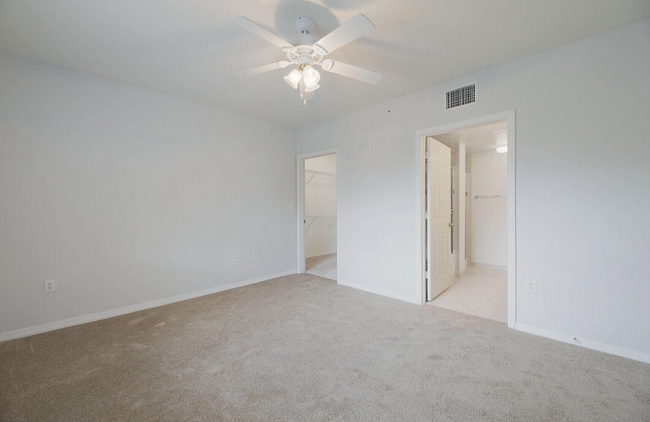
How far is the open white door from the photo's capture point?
3.31 metres

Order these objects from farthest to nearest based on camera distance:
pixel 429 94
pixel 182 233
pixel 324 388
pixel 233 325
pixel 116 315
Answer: pixel 182 233 → pixel 429 94 → pixel 116 315 → pixel 233 325 → pixel 324 388

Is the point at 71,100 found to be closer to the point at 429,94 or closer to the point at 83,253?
the point at 83,253

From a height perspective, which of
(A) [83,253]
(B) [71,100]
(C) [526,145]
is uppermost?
(B) [71,100]

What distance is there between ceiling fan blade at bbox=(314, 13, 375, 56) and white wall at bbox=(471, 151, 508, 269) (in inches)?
188

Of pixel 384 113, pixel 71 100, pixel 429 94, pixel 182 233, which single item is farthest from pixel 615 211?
pixel 71 100

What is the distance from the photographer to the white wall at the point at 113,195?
8.12ft

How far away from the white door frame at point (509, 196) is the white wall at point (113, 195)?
242 centimetres

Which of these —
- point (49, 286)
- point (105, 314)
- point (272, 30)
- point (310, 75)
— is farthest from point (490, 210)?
point (49, 286)

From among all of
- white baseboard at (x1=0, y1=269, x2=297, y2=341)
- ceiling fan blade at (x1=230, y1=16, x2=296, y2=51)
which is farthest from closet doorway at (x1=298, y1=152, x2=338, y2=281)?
ceiling fan blade at (x1=230, y1=16, x2=296, y2=51)

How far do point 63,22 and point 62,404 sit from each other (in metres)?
2.61

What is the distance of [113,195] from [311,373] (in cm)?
277

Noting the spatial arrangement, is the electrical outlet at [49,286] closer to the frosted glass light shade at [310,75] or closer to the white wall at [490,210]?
the frosted glass light shade at [310,75]

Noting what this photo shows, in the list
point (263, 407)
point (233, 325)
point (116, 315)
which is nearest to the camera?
point (263, 407)

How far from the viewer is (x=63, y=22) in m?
2.01
